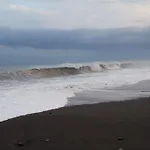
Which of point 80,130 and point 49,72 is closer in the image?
point 80,130

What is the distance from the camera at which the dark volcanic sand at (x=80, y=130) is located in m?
4.76

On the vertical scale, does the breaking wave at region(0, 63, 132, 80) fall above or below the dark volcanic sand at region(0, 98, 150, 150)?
above

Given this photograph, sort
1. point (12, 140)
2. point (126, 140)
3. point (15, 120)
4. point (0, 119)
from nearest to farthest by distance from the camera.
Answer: point (126, 140), point (12, 140), point (15, 120), point (0, 119)

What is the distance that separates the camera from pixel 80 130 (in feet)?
18.1

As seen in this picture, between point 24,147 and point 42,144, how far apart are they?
0.87 ft

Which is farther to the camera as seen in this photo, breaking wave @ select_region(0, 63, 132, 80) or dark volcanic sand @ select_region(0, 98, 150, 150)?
breaking wave @ select_region(0, 63, 132, 80)

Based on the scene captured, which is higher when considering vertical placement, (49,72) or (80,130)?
(49,72)

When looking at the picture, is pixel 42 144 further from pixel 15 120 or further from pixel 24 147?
pixel 15 120

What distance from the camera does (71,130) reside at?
5.54 metres

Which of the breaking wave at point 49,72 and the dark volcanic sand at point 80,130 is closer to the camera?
the dark volcanic sand at point 80,130

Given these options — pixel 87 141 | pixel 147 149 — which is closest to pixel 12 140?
pixel 87 141

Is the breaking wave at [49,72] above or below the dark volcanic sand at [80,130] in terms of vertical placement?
above

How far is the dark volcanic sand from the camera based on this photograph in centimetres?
476

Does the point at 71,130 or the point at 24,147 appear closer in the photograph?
the point at 24,147
